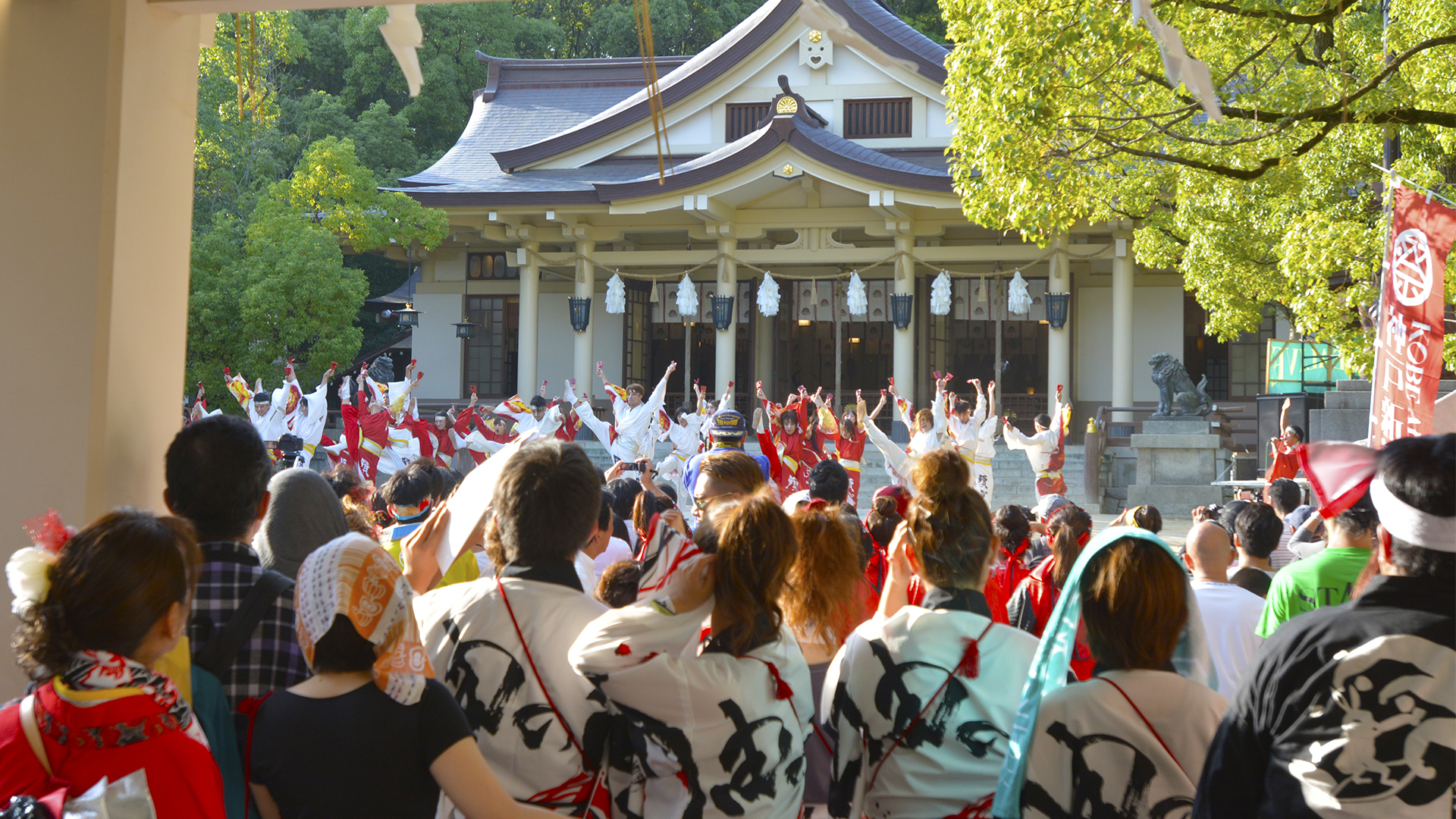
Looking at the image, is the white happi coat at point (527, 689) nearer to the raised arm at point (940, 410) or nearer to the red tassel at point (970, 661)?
the red tassel at point (970, 661)

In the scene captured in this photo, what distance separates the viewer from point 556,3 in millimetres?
32969

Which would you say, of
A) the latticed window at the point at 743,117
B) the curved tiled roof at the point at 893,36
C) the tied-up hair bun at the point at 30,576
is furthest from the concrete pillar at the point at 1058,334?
the tied-up hair bun at the point at 30,576

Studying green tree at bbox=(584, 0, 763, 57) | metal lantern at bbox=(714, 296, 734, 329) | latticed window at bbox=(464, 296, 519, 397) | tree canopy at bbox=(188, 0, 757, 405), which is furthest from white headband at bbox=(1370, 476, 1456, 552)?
green tree at bbox=(584, 0, 763, 57)

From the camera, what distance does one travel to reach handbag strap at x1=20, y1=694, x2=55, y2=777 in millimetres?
1717

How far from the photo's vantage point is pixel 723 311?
722 inches

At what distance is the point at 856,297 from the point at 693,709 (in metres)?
16.2

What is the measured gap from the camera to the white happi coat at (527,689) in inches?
90.7

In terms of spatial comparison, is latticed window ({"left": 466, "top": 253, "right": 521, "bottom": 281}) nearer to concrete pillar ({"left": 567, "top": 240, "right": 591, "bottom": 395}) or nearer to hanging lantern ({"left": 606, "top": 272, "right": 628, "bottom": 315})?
concrete pillar ({"left": 567, "top": 240, "right": 591, "bottom": 395})

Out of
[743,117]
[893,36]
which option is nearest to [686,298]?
[743,117]

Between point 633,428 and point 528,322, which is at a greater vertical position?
point 528,322

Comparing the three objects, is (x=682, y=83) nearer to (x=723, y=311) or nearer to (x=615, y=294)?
(x=615, y=294)

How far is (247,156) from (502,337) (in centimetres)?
635

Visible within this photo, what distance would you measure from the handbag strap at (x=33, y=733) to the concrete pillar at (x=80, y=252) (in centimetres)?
125

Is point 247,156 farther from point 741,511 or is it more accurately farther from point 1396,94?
point 741,511
